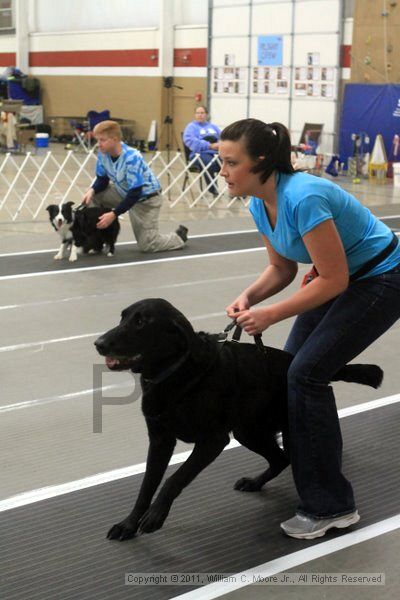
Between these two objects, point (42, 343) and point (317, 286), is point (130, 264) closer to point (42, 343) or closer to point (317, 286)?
point (42, 343)

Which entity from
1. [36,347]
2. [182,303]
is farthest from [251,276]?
[36,347]

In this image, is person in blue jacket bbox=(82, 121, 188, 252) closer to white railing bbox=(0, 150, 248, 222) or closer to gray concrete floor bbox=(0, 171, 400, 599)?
gray concrete floor bbox=(0, 171, 400, 599)

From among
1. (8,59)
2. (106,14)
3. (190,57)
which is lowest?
(190,57)

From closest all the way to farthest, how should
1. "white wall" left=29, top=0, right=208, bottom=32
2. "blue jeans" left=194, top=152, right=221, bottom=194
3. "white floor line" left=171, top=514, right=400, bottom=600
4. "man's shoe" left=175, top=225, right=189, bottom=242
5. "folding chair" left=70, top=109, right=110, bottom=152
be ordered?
"white floor line" left=171, top=514, right=400, bottom=600, "man's shoe" left=175, top=225, right=189, bottom=242, "blue jeans" left=194, top=152, right=221, bottom=194, "folding chair" left=70, top=109, right=110, bottom=152, "white wall" left=29, top=0, right=208, bottom=32

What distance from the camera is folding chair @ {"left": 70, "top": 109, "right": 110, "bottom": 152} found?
21178 millimetres

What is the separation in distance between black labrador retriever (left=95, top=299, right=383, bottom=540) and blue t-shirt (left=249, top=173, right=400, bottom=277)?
394 mm

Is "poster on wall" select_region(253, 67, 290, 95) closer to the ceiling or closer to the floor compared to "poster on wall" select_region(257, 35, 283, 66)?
closer to the floor

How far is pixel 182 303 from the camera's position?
5844 millimetres

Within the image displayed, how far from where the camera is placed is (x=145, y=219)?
788cm

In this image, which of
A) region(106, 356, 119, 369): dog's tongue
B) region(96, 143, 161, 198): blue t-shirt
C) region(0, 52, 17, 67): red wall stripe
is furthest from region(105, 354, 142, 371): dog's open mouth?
region(0, 52, 17, 67): red wall stripe

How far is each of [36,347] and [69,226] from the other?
279 centimetres

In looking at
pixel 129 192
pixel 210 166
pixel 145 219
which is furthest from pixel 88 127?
pixel 129 192

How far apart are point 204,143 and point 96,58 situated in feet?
43.3

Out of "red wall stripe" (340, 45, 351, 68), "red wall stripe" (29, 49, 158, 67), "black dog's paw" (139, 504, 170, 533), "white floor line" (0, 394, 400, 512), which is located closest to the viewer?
"black dog's paw" (139, 504, 170, 533)
